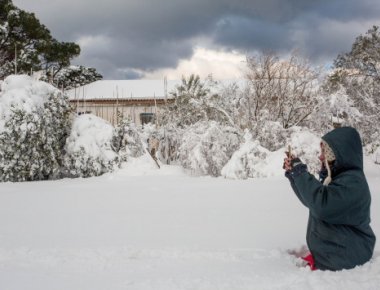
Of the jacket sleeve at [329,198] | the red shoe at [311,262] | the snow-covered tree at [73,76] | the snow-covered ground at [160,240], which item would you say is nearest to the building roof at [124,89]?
the snow-covered tree at [73,76]

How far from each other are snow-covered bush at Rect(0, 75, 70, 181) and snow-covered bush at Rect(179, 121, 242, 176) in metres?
3.47

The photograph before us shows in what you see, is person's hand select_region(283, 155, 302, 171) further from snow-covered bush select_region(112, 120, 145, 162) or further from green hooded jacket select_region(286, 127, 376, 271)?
snow-covered bush select_region(112, 120, 145, 162)

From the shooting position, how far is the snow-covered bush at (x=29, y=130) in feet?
32.4

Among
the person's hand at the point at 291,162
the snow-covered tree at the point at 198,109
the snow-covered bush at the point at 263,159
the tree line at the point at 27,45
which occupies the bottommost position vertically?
A: the snow-covered bush at the point at 263,159

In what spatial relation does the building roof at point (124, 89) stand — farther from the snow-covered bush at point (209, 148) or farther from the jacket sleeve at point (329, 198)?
the jacket sleeve at point (329, 198)

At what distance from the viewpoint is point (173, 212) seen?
591 cm

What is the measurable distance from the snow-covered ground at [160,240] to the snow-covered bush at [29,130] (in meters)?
1.80

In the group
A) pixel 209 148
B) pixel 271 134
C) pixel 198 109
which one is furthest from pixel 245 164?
pixel 198 109

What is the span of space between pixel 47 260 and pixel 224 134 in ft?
27.0

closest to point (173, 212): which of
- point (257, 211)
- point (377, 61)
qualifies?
point (257, 211)

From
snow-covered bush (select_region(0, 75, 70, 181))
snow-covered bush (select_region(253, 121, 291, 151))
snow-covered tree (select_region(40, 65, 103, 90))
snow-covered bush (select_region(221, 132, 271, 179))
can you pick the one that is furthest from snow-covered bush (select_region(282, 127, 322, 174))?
snow-covered tree (select_region(40, 65, 103, 90))

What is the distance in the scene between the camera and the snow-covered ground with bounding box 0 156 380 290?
2932 millimetres

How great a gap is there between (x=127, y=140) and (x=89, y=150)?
1362 millimetres

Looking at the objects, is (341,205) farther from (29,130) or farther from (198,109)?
(198,109)
